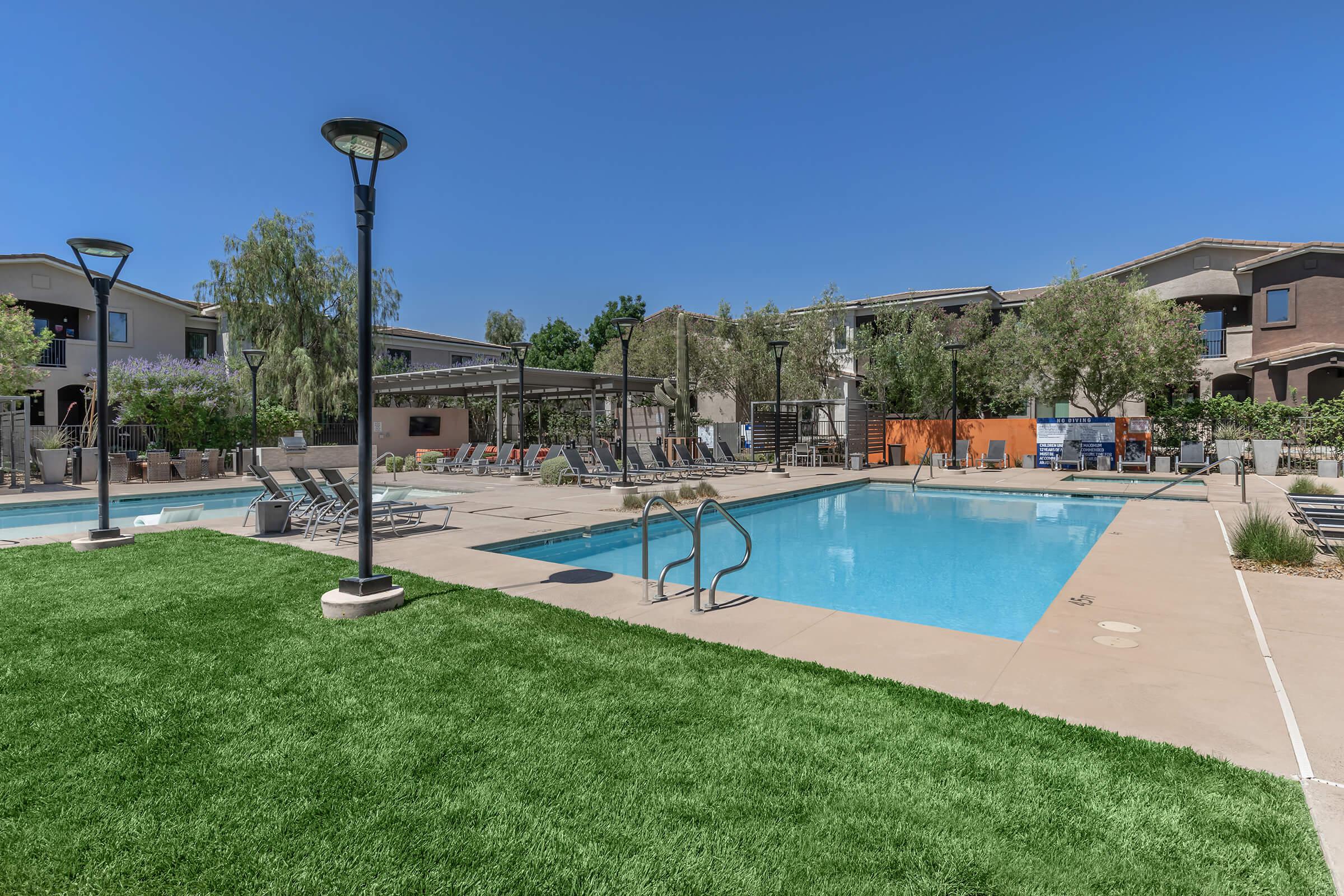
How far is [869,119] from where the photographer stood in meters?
22.1

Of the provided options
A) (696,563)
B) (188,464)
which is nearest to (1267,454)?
(696,563)

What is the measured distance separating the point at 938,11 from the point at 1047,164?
794 cm

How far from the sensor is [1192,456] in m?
19.5

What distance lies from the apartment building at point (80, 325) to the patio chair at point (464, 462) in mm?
11900

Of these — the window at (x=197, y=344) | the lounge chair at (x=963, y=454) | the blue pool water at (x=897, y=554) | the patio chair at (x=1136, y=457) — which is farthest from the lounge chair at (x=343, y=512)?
the window at (x=197, y=344)

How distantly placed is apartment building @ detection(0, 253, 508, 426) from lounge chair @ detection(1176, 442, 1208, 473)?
1215 inches

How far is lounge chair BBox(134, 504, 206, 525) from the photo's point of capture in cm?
1166

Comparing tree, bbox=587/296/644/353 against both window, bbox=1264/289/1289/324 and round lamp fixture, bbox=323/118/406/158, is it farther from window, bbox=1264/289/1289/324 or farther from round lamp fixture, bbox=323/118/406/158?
round lamp fixture, bbox=323/118/406/158

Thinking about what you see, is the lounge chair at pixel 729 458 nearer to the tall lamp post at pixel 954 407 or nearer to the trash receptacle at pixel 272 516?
the tall lamp post at pixel 954 407

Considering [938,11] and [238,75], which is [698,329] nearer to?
[938,11]

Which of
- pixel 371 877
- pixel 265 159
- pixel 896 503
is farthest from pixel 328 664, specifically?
pixel 265 159

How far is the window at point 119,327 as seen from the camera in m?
26.5

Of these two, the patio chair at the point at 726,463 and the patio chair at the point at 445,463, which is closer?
the patio chair at the point at 726,463

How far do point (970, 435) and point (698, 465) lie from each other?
10.3 m
